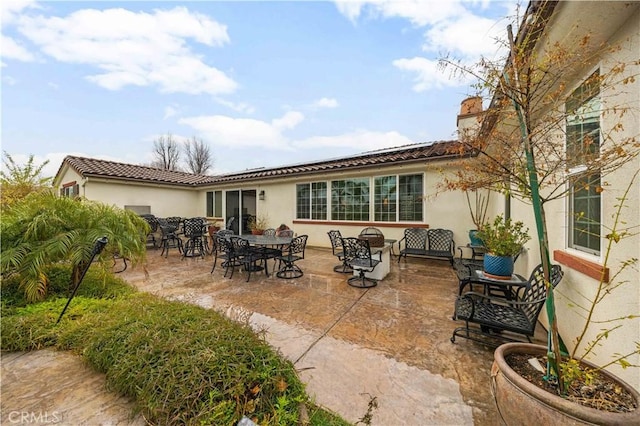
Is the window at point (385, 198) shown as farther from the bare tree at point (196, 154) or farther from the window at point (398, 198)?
the bare tree at point (196, 154)

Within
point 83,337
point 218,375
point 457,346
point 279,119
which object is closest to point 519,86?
point 457,346

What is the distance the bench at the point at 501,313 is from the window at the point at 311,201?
6.39 meters

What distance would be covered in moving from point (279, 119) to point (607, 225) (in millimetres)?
15639

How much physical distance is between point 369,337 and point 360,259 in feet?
6.67

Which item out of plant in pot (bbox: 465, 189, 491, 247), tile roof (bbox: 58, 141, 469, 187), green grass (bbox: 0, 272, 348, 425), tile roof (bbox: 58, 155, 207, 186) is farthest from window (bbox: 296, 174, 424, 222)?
tile roof (bbox: 58, 155, 207, 186)

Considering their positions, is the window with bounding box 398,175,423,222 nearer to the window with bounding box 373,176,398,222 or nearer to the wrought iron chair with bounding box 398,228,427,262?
the window with bounding box 373,176,398,222

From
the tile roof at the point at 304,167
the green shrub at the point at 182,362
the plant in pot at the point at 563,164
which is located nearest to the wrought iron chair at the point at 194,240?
the tile roof at the point at 304,167

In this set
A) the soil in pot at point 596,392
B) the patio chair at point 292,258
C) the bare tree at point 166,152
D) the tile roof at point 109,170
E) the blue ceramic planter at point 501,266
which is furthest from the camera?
the bare tree at point 166,152

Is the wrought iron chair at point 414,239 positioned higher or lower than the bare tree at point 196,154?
lower

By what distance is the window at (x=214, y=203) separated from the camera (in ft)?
39.2

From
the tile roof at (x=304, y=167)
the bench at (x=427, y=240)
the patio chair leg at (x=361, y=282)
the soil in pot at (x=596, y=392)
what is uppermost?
the tile roof at (x=304, y=167)

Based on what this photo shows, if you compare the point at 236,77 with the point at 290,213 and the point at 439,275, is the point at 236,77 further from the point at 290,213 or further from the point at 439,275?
the point at 439,275

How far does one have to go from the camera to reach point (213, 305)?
3.85 m

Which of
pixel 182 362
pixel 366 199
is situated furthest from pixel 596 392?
pixel 366 199
